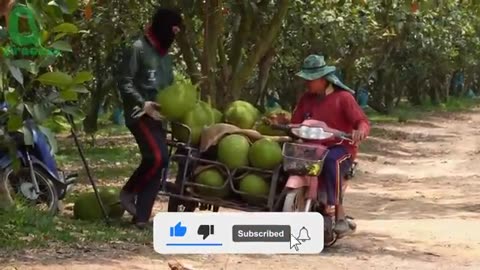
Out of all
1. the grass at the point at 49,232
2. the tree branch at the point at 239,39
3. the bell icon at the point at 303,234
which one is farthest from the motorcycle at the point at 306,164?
the tree branch at the point at 239,39

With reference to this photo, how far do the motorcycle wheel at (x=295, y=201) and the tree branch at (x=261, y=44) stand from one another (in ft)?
18.9

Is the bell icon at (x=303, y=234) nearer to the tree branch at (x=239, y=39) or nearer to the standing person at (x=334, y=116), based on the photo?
the standing person at (x=334, y=116)

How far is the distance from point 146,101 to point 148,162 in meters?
0.50

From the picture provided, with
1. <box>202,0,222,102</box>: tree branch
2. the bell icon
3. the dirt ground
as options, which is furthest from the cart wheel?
<box>202,0,222,102</box>: tree branch

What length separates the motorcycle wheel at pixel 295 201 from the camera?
7888 mm

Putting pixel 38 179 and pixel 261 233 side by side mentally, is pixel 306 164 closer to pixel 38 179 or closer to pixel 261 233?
pixel 38 179

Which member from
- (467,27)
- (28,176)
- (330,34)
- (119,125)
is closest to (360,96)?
(467,27)

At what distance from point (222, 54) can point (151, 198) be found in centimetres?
725

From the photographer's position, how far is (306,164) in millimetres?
7809

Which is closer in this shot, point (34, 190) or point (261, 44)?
point (34, 190)

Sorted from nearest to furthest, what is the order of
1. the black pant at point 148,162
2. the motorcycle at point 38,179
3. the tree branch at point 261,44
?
the black pant at point 148,162 → the motorcycle at point 38,179 → the tree branch at point 261,44

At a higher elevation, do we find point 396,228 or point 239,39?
point 239,39

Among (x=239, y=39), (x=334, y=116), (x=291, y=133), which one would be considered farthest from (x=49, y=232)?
(x=239, y=39)

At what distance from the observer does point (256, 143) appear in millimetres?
8203
